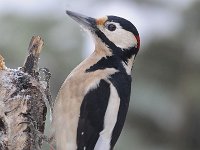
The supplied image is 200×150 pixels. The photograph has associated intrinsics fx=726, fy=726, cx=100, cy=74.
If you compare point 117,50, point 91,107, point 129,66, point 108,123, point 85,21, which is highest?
point 85,21

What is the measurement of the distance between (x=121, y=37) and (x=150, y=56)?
7846 millimetres

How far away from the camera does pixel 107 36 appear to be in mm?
4398

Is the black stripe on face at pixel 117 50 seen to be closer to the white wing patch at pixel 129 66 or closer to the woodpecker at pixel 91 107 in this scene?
the white wing patch at pixel 129 66

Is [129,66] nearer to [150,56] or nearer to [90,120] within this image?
[90,120]

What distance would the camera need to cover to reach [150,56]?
12180 mm

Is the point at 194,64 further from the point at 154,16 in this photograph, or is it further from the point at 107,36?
the point at 107,36

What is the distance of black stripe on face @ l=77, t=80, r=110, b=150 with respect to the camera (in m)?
4.02

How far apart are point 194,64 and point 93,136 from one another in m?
8.29

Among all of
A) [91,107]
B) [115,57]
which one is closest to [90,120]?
[91,107]

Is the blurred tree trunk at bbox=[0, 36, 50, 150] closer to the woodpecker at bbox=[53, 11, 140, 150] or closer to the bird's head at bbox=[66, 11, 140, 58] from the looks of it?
the woodpecker at bbox=[53, 11, 140, 150]

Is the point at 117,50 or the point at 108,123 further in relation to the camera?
the point at 117,50

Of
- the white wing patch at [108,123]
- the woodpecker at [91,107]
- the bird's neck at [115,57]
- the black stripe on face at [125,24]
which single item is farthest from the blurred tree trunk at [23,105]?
the black stripe on face at [125,24]

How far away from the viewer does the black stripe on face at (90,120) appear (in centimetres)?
402

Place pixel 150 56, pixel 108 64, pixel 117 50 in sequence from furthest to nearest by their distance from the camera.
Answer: pixel 150 56, pixel 117 50, pixel 108 64
